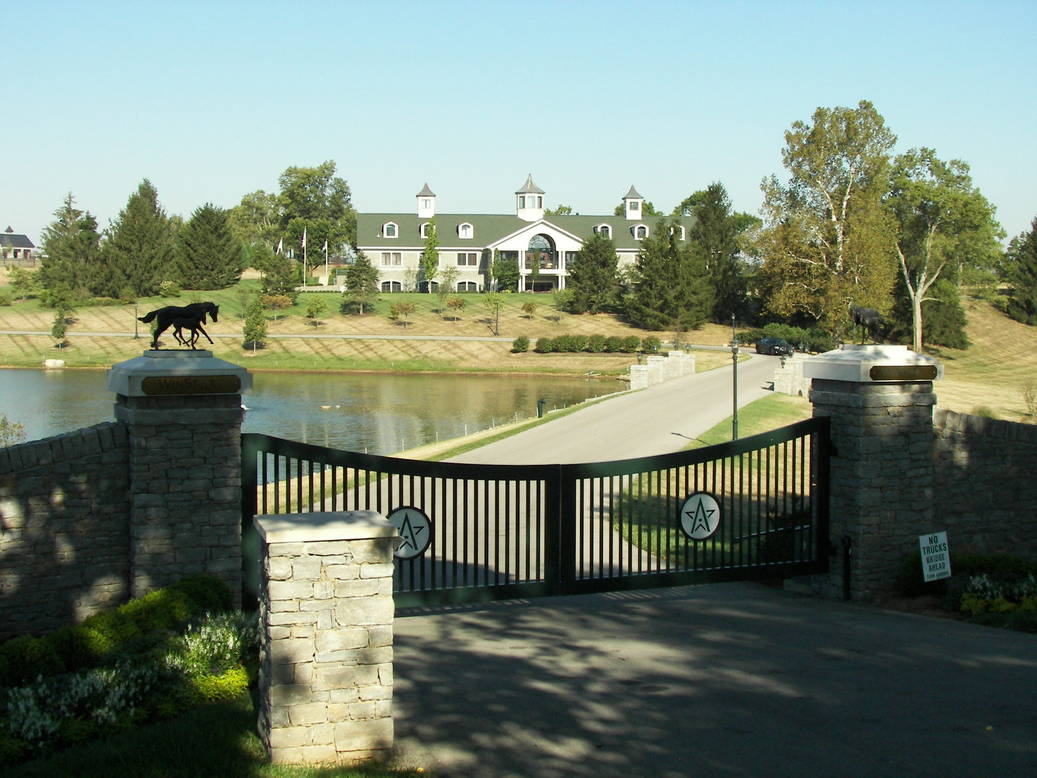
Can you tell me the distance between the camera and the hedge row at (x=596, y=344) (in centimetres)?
6047

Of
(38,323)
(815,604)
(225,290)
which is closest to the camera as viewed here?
(815,604)

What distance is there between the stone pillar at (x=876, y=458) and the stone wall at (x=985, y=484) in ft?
2.13

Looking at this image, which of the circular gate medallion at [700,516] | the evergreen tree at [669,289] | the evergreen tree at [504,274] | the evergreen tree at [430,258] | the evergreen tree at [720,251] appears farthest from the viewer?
the evergreen tree at [430,258]

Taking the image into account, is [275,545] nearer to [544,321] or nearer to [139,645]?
[139,645]

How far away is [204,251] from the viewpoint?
79375 mm

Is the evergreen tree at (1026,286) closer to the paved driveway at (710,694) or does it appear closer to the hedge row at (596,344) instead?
the hedge row at (596,344)

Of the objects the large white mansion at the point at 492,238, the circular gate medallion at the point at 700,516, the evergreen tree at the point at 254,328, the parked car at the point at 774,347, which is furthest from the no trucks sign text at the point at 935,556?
the large white mansion at the point at 492,238

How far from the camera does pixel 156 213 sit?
87.2m

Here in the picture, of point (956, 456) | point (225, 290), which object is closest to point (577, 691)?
point (956, 456)

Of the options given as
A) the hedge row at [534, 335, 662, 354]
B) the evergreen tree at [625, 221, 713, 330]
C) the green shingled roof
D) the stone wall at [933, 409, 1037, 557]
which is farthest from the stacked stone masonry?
the green shingled roof

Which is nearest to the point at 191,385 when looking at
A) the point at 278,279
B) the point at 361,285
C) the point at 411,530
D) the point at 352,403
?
the point at 411,530

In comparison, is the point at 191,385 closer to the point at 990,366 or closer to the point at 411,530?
the point at 411,530

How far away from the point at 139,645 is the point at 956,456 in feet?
26.9

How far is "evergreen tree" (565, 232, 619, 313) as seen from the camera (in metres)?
71.6
